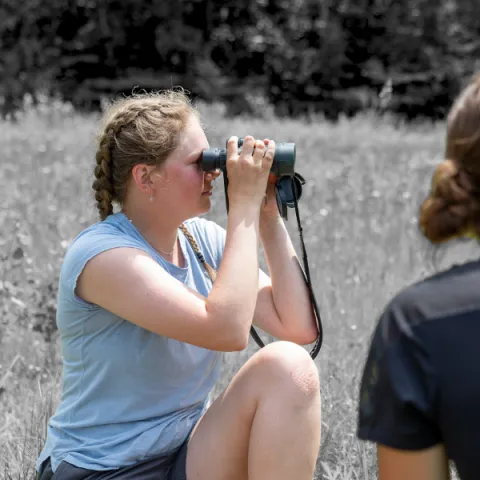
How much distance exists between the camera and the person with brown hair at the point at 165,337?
2.14 m

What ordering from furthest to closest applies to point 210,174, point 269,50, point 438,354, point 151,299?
point 269,50 → point 210,174 → point 151,299 → point 438,354

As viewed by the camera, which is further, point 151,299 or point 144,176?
point 144,176

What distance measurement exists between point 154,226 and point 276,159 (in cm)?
34

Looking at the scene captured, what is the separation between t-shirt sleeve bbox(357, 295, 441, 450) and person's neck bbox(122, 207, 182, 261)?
1.02 meters

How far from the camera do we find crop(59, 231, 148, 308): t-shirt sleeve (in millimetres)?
2176

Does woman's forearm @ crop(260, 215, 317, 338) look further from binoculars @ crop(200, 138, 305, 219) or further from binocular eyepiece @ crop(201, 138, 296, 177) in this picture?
binocular eyepiece @ crop(201, 138, 296, 177)

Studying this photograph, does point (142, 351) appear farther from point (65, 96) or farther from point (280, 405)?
point (65, 96)

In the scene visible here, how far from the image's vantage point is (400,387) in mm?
1344

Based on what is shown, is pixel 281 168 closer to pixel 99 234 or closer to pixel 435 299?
pixel 99 234

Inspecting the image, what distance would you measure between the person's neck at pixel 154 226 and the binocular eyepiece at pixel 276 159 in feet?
0.55

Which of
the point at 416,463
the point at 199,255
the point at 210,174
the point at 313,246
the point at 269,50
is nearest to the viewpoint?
the point at 416,463

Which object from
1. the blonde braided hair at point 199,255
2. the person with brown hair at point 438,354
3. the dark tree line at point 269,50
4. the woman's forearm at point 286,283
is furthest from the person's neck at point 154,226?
the dark tree line at point 269,50

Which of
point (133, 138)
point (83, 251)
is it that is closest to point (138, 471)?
point (83, 251)

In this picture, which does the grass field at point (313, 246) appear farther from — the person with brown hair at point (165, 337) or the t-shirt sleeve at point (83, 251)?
the t-shirt sleeve at point (83, 251)
